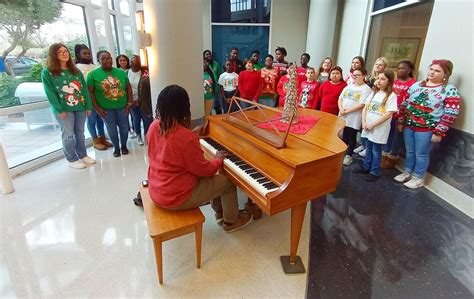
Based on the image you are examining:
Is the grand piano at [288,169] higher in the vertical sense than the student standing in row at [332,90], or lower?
lower

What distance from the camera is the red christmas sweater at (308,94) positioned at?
3.51m

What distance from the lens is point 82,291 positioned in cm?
161

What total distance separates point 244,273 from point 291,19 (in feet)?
21.4

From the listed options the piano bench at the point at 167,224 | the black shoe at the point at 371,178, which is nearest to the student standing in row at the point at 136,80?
the piano bench at the point at 167,224

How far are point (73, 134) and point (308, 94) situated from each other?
319 cm

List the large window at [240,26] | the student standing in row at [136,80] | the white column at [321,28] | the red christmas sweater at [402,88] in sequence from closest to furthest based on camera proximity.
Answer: the red christmas sweater at [402,88], the student standing in row at [136,80], the white column at [321,28], the large window at [240,26]

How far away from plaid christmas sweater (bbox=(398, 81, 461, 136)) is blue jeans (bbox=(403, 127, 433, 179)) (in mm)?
86

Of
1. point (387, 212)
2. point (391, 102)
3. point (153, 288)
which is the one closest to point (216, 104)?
point (391, 102)

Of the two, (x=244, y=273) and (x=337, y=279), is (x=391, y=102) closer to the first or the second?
(x=337, y=279)

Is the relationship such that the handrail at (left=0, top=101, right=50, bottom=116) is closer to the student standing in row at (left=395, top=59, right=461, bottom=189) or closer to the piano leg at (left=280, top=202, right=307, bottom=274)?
the piano leg at (left=280, top=202, right=307, bottom=274)

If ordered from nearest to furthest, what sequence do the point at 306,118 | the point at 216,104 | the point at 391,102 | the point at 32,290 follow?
1. the point at 32,290
2. the point at 306,118
3. the point at 391,102
4. the point at 216,104

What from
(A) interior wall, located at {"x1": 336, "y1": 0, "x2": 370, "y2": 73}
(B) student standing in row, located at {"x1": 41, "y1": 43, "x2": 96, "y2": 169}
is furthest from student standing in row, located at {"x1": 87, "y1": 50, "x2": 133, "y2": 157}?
(A) interior wall, located at {"x1": 336, "y1": 0, "x2": 370, "y2": 73}

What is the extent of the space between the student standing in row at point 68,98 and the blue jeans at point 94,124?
61 centimetres

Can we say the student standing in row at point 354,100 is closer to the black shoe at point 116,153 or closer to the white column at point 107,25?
the black shoe at point 116,153
